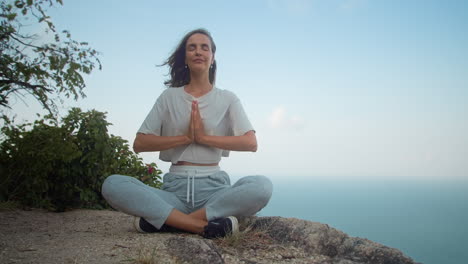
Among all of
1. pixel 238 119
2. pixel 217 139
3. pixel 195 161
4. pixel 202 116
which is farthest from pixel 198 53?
pixel 195 161

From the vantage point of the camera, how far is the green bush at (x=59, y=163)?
592cm

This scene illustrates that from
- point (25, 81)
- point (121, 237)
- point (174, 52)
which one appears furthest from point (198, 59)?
point (25, 81)

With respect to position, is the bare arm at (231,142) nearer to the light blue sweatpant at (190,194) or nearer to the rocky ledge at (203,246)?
the light blue sweatpant at (190,194)

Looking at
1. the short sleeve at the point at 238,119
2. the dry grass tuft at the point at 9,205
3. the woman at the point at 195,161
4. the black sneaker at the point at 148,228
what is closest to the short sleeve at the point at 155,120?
→ the woman at the point at 195,161

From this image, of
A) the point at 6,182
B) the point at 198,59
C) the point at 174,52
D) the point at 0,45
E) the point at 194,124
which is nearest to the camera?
the point at 194,124

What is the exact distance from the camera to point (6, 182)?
19.7ft

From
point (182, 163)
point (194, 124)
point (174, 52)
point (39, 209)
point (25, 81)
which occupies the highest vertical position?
point (174, 52)

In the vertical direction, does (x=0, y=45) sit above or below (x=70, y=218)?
above

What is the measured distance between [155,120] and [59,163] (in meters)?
2.84

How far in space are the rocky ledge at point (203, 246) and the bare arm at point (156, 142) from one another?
0.87m

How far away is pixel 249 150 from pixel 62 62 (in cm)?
310

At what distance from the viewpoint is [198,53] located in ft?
13.7

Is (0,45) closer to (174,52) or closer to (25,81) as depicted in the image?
(25,81)

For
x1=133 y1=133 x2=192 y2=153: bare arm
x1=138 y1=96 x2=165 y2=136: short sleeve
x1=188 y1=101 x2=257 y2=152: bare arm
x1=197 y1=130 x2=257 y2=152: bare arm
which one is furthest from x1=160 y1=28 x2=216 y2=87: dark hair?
x1=197 y1=130 x2=257 y2=152: bare arm
